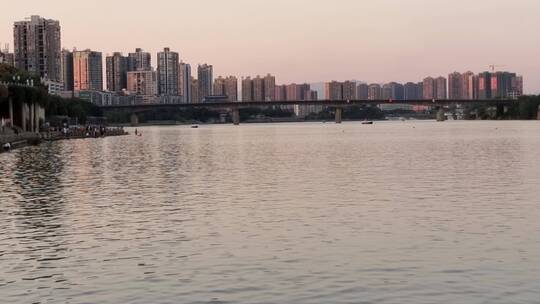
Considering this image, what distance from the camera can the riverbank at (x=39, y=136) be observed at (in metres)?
105

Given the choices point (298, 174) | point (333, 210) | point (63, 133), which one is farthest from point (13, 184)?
point (63, 133)

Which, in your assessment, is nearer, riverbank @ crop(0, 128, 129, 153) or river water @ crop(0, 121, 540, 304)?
river water @ crop(0, 121, 540, 304)

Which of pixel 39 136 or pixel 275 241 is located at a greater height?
pixel 39 136

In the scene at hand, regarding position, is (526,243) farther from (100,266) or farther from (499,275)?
(100,266)

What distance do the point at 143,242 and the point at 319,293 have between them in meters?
8.56

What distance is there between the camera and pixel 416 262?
848 inches

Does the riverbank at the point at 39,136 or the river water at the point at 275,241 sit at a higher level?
the riverbank at the point at 39,136

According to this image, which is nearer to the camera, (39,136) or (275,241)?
(275,241)

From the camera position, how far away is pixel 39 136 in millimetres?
129375

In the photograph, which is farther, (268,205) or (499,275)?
(268,205)

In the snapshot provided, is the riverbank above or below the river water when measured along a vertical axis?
above

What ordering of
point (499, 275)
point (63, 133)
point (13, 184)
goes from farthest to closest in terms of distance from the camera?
point (63, 133)
point (13, 184)
point (499, 275)

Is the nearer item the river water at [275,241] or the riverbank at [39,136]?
the river water at [275,241]

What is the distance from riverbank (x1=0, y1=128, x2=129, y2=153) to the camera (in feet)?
344
